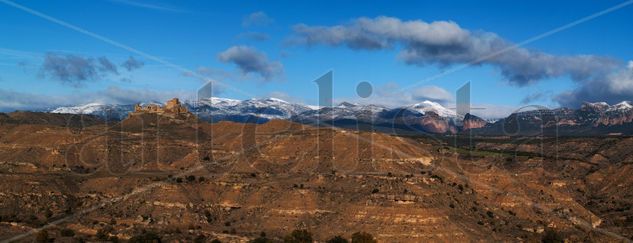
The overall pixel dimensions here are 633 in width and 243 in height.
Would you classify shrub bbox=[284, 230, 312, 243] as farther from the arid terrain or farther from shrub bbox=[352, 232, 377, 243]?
shrub bbox=[352, 232, 377, 243]

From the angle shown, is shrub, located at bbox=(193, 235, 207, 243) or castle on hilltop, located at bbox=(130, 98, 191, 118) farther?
castle on hilltop, located at bbox=(130, 98, 191, 118)

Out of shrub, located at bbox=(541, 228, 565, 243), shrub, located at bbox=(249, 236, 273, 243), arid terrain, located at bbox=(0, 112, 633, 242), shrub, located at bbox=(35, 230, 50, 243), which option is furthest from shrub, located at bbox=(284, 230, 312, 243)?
shrub, located at bbox=(541, 228, 565, 243)

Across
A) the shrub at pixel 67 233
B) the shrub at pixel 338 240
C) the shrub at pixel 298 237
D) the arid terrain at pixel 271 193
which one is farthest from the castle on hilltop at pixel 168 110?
the shrub at pixel 338 240

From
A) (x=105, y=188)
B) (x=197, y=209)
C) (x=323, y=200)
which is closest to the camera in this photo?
(x=323, y=200)

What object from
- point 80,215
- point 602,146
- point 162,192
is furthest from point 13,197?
point 602,146

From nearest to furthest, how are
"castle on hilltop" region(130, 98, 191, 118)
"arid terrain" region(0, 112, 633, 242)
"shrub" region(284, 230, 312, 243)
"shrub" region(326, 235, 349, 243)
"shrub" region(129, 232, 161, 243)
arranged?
"shrub" region(326, 235, 349, 243) < "shrub" region(284, 230, 312, 243) < "shrub" region(129, 232, 161, 243) < "arid terrain" region(0, 112, 633, 242) < "castle on hilltop" region(130, 98, 191, 118)

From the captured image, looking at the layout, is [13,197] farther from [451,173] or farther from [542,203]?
[542,203]

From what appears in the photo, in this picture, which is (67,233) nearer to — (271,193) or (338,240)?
(271,193)
